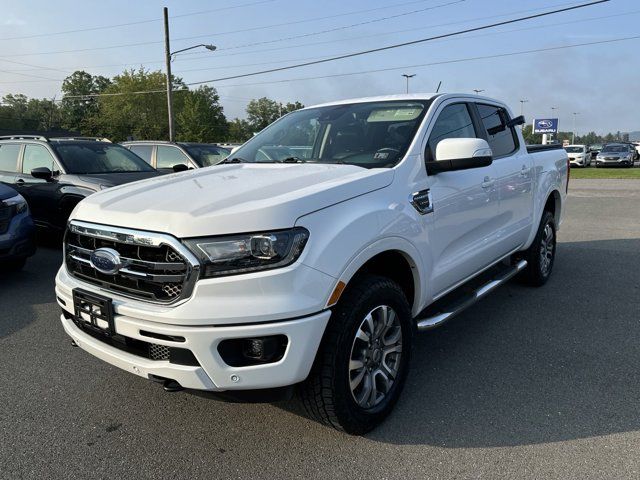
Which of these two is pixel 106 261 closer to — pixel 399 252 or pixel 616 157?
pixel 399 252

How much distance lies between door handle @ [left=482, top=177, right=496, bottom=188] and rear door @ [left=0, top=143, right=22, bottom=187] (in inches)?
280

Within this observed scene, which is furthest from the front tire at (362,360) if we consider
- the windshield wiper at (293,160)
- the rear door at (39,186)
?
the rear door at (39,186)

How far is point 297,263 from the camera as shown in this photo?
226 centimetres

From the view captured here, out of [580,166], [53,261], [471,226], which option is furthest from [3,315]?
[580,166]

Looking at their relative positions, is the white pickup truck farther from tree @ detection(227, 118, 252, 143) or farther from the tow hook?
tree @ detection(227, 118, 252, 143)

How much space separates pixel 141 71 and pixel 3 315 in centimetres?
6063

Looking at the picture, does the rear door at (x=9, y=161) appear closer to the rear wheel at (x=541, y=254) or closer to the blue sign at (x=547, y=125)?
the rear wheel at (x=541, y=254)

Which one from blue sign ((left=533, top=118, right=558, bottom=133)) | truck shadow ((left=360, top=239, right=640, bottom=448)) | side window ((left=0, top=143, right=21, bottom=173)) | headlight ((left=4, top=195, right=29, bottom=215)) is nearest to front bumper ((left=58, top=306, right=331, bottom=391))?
truck shadow ((left=360, top=239, right=640, bottom=448))

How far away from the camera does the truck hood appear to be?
229 centimetres

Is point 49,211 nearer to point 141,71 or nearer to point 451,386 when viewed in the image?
point 451,386

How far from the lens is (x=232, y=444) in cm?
270

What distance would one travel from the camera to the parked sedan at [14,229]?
5.42m

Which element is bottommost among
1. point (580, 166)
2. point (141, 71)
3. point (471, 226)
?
point (580, 166)

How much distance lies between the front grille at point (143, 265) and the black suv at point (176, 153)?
7.73 meters
